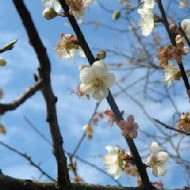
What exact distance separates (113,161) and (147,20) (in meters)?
0.69

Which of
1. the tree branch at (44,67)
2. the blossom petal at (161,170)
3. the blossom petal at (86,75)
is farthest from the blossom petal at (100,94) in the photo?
the tree branch at (44,67)

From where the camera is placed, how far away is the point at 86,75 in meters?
1.80

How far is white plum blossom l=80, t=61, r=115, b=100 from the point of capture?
5.55ft

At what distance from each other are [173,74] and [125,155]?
54cm

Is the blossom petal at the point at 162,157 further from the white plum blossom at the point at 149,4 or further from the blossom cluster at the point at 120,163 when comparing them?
the white plum blossom at the point at 149,4

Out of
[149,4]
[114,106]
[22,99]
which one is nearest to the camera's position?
[22,99]

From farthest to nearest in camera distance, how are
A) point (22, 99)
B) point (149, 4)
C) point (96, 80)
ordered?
point (149, 4) → point (96, 80) → point (22, 99)

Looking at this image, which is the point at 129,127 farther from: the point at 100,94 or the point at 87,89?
the point at 87,89

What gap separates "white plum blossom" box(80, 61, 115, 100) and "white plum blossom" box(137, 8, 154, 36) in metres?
0.35

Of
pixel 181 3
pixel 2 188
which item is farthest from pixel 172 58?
pixel 181 3

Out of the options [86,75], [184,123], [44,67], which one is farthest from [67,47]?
[44,67]

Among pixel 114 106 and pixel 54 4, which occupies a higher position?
pixel 54 4

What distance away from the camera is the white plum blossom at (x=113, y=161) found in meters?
1.74

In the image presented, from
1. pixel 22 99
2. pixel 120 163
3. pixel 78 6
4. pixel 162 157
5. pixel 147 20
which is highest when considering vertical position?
pixel 147 20
